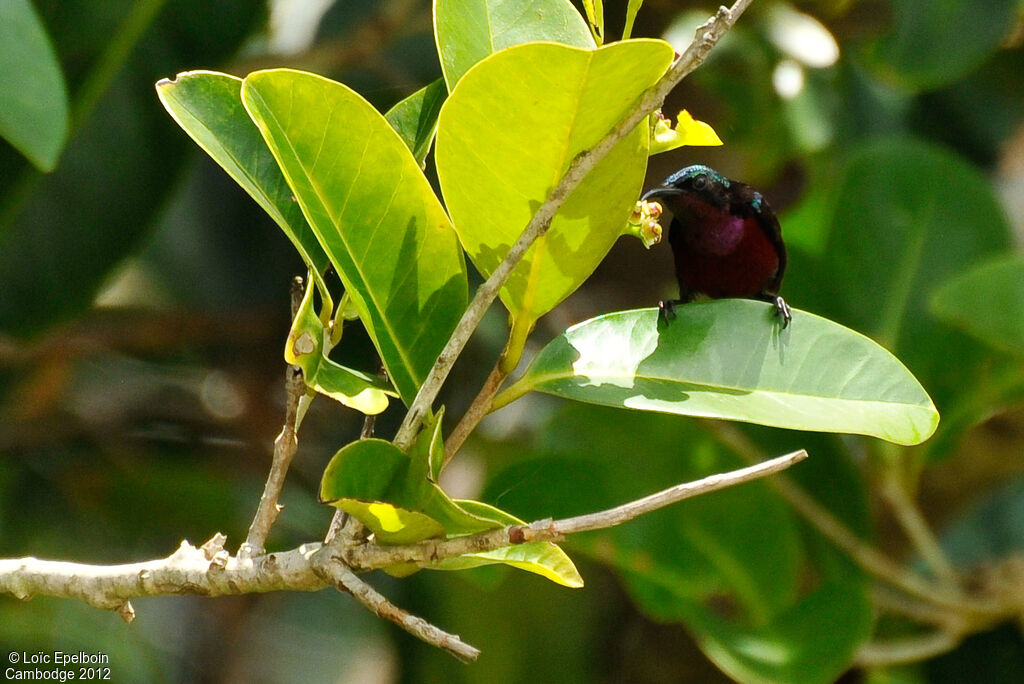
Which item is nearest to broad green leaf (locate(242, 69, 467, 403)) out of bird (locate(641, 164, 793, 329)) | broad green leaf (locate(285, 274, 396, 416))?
broad green leaf (locate(285, 274, 396, 416))

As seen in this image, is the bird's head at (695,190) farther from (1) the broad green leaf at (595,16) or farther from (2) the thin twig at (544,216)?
(2) the thin twig at (544,216)

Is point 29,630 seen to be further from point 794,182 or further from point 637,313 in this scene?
A: point 794,182

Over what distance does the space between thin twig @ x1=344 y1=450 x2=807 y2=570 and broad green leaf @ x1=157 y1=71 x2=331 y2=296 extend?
0.25 metres

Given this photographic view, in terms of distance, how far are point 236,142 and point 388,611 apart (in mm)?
497

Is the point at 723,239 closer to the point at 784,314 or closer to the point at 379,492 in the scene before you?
the point at 784,314

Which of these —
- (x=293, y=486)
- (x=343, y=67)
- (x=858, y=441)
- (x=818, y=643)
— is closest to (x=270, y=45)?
(x=343, y=67)

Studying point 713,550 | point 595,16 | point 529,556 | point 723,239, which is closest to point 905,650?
point 713,550

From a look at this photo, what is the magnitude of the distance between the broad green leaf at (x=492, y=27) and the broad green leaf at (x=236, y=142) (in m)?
0.20

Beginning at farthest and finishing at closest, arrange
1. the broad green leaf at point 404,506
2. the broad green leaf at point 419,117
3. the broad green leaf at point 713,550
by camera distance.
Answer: the broad green leaf at point 713,550 < the broad green leaf at point 419,117 < the broad green leaf at point 404,506

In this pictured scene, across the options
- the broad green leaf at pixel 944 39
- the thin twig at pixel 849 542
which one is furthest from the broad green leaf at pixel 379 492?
the broad green leaf at pixel 944 39

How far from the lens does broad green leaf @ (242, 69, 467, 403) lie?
1062 millimetres

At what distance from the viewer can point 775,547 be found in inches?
98.0

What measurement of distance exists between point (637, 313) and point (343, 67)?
6.44 ft

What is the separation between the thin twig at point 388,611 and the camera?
34.6 inches
